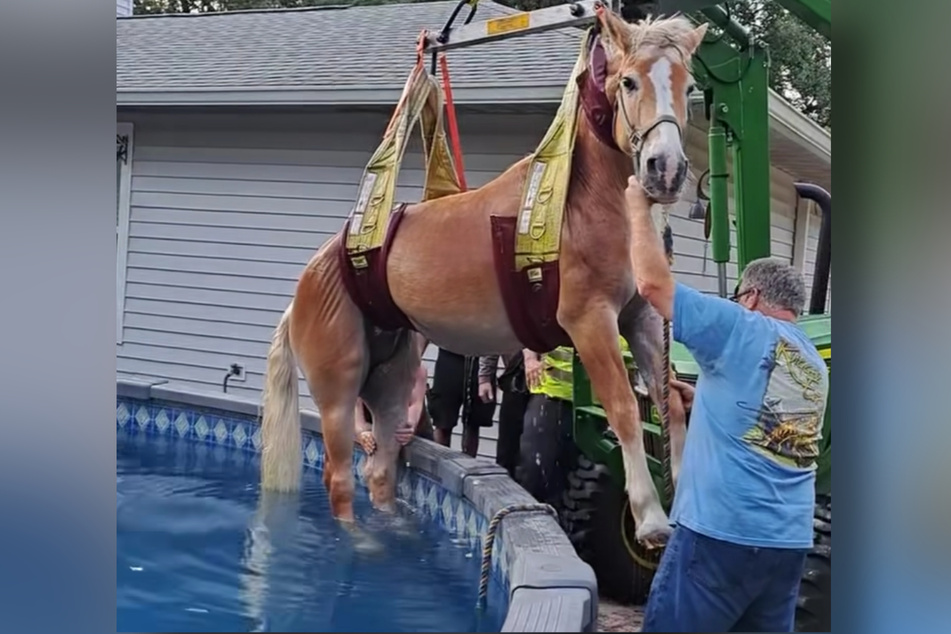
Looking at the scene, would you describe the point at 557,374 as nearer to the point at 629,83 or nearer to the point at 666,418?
the point at 666,418

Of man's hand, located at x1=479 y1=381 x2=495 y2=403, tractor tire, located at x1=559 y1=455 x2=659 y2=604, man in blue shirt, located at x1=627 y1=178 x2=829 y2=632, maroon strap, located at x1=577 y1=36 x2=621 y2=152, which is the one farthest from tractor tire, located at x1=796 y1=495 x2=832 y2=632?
maroon strap, located at x1=577 y1=36 x2=621 y2=152

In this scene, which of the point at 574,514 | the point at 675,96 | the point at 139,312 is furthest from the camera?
the point at 139,312

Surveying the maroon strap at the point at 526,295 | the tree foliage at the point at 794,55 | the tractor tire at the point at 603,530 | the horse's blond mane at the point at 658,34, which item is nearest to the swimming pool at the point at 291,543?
the tractor tire at the point at 603,530

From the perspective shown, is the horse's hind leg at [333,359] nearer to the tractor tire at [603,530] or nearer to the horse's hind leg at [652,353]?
the tractor tire at [603,530]

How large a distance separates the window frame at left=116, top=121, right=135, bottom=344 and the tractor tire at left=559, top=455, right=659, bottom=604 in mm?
1307

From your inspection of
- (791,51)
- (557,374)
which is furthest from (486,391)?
(791,51)

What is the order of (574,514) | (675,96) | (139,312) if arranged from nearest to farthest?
1. (675,96)
2. (574,514)
3. (139,312)

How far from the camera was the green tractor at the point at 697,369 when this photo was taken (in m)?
2.45

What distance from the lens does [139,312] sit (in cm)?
276

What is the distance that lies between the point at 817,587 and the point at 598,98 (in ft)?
4.46

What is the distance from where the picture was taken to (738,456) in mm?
2314
